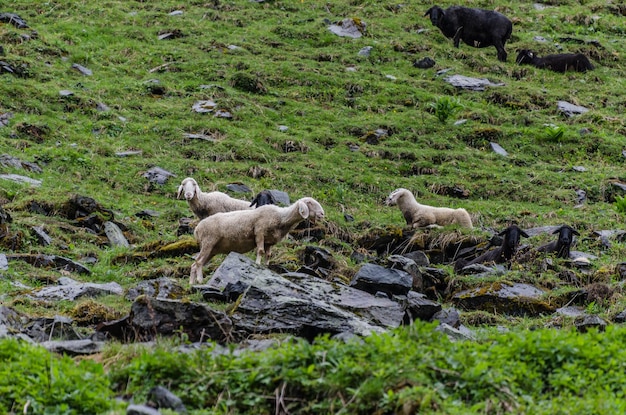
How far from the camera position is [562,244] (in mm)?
16828

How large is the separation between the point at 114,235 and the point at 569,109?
1499cm

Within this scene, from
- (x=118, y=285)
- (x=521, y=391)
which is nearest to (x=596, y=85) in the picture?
(x=118, y=285)

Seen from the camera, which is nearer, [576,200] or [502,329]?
[502,329]

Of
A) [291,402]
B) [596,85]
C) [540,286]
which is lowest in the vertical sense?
[596,85]

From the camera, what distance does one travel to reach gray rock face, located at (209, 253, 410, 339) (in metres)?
10.6

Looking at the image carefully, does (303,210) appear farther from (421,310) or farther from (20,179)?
(20,179)

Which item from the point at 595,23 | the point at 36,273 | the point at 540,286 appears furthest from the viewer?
the point at 595,23

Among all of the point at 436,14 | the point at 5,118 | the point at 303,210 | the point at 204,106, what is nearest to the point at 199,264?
the point at 303,210

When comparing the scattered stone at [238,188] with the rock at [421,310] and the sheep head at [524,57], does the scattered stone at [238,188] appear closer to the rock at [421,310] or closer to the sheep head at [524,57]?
the rock at [421,310]

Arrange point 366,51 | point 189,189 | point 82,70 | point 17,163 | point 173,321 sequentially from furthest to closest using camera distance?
1. point 366,51
2. point 82,70
3. point 17,163
4. point 189,189
5. point 173,321

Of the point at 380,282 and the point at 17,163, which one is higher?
the point at 380,282

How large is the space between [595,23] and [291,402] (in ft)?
96.5

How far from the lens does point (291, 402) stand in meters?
7.87

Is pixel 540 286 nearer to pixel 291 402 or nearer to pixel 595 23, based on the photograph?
pixel 291 402
